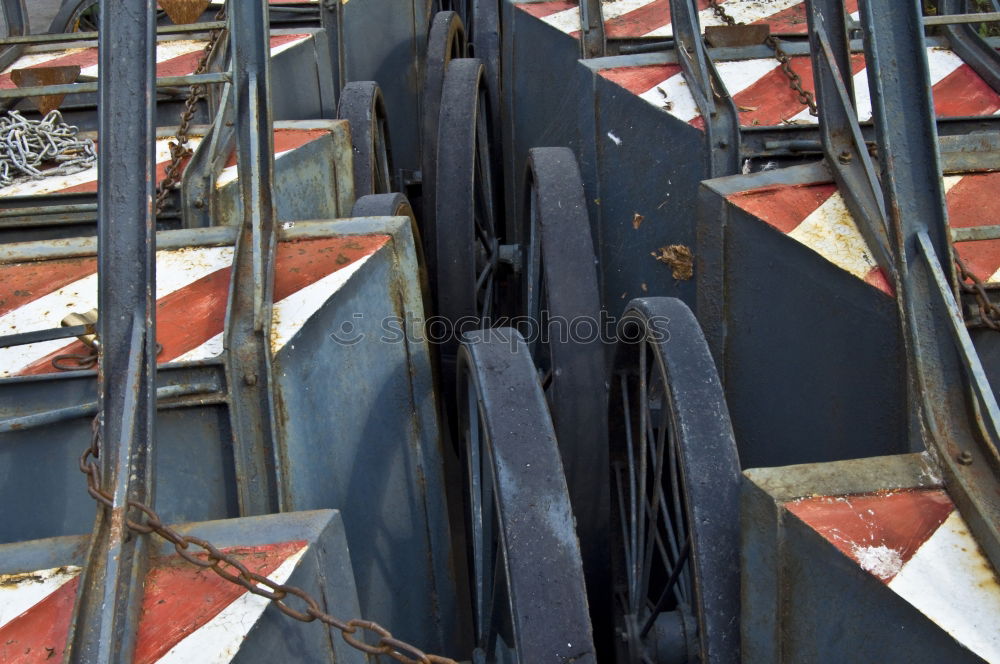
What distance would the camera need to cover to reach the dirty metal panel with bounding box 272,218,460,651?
1.76 meters

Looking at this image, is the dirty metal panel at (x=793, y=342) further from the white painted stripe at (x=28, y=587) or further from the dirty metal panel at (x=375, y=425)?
the white painted stripe at (x=28, y=587)

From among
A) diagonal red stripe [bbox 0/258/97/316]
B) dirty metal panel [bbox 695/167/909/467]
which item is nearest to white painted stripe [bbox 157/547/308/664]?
diagonal red stripe [bbox 0/258/97/316]

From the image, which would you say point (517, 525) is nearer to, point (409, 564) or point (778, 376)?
point (409, 564)

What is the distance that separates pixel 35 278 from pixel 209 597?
37.6 inches

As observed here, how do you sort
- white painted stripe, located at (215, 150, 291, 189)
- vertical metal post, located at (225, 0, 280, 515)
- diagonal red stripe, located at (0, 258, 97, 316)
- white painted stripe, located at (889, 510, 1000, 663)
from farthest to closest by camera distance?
white painted stripe, located at (215, 150, 291, 189), diagonal red stripe, located at (0, 258, 97, 316), vertical metal post, located at (225, 0, 280, 515), white painted stripe, located at (889, 510, 1000, 663)

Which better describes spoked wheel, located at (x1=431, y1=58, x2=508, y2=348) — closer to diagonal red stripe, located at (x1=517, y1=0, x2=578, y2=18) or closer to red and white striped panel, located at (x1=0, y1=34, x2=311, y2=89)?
diagonal red stripe, located at (x1=517, y1=0, x2=578, y2=18)

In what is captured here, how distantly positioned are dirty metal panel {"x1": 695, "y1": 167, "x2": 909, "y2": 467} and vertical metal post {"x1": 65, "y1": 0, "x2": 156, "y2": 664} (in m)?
1.12

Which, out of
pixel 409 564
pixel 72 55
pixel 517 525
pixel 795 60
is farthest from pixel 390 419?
pixel 72 55

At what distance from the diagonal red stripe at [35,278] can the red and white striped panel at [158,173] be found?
45 centimetres

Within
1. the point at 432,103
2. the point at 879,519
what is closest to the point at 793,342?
the point at 879,519

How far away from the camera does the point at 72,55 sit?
3232 mm

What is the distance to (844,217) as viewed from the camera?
1.86m

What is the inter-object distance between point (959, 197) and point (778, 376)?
1.64ft

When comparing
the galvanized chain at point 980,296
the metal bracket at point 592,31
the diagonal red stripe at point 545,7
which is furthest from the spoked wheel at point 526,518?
the diagonal red stripe at point 545,7
